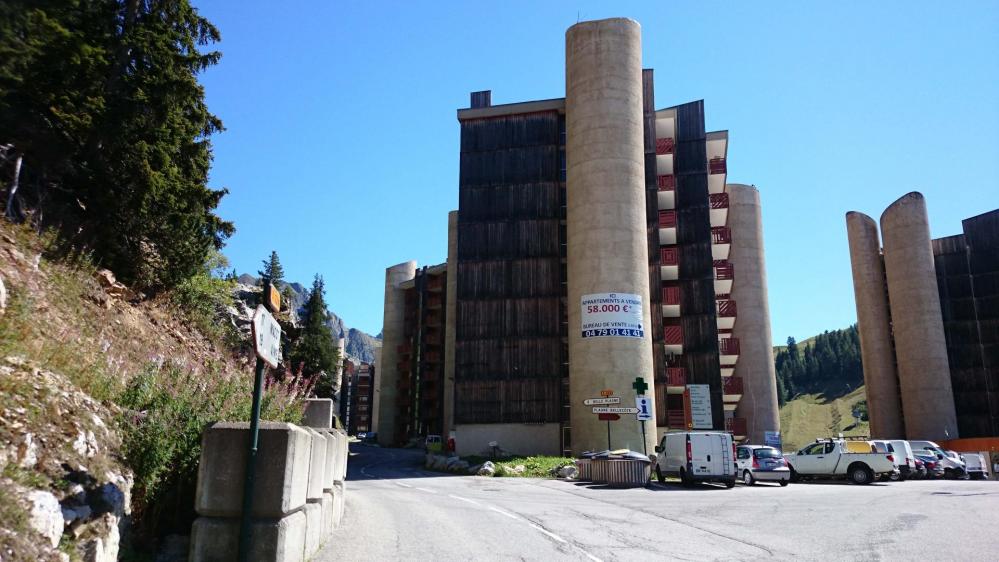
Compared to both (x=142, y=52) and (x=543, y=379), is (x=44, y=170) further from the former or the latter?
(x=543, y=379)

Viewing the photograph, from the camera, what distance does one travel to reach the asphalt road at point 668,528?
9852mm

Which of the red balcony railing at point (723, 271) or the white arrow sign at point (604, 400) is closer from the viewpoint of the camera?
the white arrow sign at point (604, 400)

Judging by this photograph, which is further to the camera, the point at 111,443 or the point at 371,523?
the point at 371,523

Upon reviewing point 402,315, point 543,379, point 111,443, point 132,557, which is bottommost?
point 132,557

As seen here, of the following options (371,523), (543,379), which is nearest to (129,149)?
(371,523)

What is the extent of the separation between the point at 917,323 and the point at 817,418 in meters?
119

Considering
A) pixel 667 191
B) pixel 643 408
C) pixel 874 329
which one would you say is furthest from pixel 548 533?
pixel 874 329

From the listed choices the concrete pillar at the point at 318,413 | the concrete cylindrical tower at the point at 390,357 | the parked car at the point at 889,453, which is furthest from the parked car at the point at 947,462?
the concrete cylindrical tower at the point at 390,357

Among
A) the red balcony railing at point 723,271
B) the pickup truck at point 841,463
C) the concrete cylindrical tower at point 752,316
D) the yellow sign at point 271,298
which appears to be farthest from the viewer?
the concrete cylindrical tower at point 752,316

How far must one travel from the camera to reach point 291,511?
7.05m

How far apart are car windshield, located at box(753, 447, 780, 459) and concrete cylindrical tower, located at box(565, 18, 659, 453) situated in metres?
12.2

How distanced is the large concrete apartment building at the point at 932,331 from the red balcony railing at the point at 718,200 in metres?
21.0

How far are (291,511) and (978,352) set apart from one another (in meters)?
78.4

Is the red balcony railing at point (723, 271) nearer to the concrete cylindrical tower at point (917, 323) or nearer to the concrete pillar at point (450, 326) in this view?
the concrete cylindrical tower at point (917, 323)
